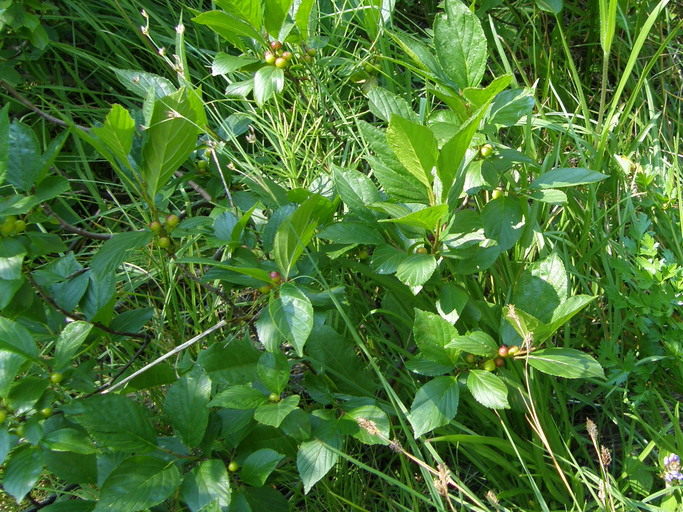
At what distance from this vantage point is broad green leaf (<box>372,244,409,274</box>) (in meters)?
1.29

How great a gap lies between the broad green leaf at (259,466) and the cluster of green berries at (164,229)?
419 mm

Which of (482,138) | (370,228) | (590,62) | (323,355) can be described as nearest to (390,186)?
(370,228)

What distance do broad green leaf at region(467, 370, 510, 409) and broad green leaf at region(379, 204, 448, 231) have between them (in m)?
0.28

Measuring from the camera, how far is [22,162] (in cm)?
127

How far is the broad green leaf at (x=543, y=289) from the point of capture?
1.33m

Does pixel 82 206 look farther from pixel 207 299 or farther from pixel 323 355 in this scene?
pixel 323 355

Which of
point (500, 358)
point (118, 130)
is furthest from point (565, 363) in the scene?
point (118, 130)

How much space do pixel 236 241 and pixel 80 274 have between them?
0.36 meters

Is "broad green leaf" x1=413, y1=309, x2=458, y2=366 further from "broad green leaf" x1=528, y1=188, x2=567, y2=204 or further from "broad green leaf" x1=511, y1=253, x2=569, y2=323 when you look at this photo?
"broad green leaf" x1=528, y1=188, x2=567, y2=204

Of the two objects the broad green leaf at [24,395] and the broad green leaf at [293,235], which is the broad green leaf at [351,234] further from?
the broad green leaf at [24,395]

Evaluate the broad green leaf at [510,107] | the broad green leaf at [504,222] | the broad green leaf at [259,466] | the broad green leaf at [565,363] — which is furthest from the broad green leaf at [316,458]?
the broad green leaf at [510,107]

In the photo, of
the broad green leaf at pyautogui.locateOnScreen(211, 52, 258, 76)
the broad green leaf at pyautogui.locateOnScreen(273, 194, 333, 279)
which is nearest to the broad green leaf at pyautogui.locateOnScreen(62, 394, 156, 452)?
the broad green leaf at pyautogui.locateOnScreen(273, 194, 333, 279)

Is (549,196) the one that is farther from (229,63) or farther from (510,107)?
(229,63)

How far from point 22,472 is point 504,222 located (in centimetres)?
98
